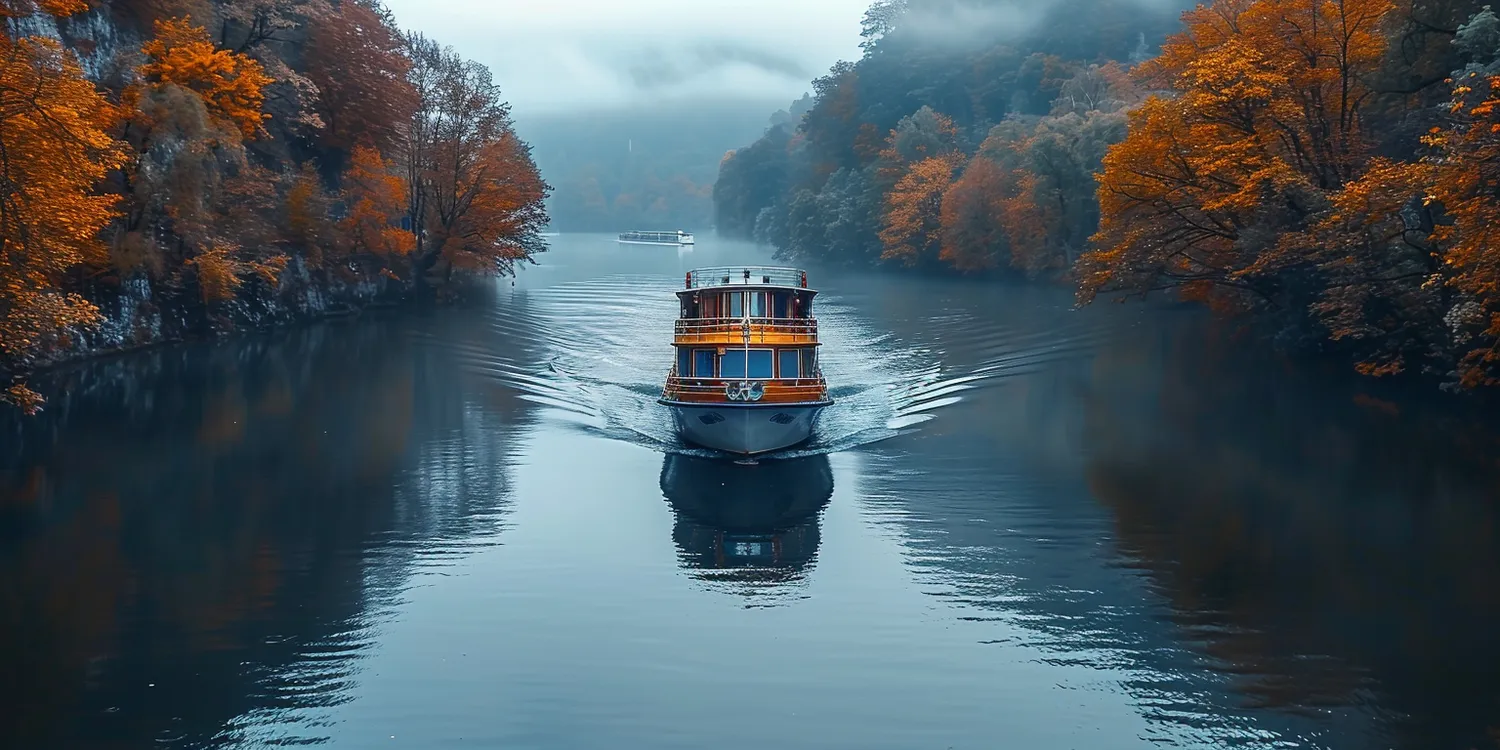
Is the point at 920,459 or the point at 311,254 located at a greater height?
the point at 311,254

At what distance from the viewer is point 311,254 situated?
63344 mm

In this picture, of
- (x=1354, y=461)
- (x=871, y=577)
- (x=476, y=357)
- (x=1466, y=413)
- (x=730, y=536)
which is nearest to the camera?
(x=871, y=577)

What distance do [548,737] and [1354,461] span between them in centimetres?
2278

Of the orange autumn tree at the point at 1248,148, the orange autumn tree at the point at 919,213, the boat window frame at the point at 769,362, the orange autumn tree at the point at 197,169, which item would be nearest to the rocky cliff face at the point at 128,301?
the orange autumn tree at the point at 197,169

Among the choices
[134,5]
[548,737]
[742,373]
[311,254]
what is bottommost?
[548,737]

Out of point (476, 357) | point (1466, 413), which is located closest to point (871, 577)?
point (1466, 413)

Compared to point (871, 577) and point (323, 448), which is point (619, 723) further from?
point (323, 448)

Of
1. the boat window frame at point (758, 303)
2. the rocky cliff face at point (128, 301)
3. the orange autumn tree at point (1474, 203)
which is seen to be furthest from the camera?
the rocky cliff face at point (128, 301)

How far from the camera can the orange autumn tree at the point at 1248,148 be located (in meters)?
41.2

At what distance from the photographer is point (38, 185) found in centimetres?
2664

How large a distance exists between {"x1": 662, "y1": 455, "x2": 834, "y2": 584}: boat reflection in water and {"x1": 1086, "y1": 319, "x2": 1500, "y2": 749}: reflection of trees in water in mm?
6271

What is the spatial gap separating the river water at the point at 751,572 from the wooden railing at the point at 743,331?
10.0 ft

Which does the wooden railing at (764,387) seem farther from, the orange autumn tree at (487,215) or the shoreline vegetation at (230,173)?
the orange autumn tree at (487,215)

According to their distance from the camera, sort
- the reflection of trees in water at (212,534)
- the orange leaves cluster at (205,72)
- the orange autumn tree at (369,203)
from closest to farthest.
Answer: the reflection of trees in water at (212,534)
the orange leaves cluster at (205,72)
the orange autumn tree at (369,203)
